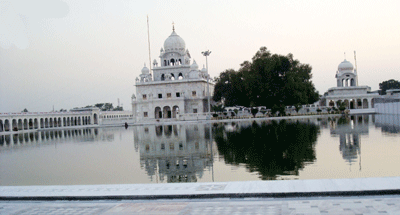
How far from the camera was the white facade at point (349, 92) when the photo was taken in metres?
68.0

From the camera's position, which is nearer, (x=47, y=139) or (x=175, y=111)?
(x=47, y=139)

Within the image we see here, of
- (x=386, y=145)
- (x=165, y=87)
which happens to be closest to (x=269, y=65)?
(x=165, y=87)

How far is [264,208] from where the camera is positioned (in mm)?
6371

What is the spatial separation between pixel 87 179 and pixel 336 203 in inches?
316

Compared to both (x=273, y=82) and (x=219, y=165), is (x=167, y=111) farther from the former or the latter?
(x=219, y=165)

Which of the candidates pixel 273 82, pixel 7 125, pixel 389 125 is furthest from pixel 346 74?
pixel 7 125

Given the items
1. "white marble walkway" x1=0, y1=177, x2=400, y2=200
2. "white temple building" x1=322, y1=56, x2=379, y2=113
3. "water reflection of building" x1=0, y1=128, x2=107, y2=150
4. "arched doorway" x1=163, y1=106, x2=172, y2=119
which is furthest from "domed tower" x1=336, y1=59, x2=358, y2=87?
"white marble walkway" x1=0, y1=177, x2=400, y2=200

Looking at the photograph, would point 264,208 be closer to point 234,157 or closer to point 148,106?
point 234,157

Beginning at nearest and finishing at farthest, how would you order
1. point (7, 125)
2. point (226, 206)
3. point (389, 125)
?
point (226, 206) < point (389, 125) < point (7, 125)

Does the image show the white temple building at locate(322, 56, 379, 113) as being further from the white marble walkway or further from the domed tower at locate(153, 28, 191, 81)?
the white marble walkway

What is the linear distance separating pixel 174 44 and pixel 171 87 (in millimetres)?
7991

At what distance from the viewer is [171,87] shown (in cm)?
6359

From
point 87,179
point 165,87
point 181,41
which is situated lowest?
point 87,179

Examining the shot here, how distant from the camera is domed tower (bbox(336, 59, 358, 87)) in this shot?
70.2 meters
